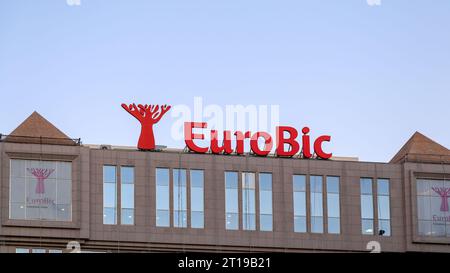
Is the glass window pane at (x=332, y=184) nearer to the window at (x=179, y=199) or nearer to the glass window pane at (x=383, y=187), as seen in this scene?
the glass window pane at (x=383, y=187)

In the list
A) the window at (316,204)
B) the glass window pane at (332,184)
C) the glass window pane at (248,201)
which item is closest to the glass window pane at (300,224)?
the window at (316,204)

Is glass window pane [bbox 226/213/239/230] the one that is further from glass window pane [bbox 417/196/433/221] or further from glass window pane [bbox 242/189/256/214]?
glass window pane [bbox 417/196/433/221]

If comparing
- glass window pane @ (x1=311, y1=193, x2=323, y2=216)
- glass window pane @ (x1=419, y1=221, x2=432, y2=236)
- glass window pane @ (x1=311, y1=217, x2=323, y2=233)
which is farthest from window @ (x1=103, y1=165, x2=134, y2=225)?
glass window pane @ (x1=419, y1=221, x2=432, y2=236)

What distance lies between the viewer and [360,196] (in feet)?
326

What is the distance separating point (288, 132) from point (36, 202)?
23732 mm

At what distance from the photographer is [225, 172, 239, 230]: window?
96750mm

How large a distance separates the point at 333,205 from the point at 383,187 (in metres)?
5.19

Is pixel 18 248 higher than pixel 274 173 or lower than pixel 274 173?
lower

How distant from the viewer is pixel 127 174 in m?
95.5

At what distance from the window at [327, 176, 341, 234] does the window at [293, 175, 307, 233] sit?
7.85 feet

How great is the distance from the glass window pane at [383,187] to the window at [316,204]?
5.65 meters

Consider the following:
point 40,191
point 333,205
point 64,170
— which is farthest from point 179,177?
point 333,205

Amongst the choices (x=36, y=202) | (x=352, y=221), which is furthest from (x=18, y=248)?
(x=352, y=221)

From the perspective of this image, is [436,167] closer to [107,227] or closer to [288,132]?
[288,132]
